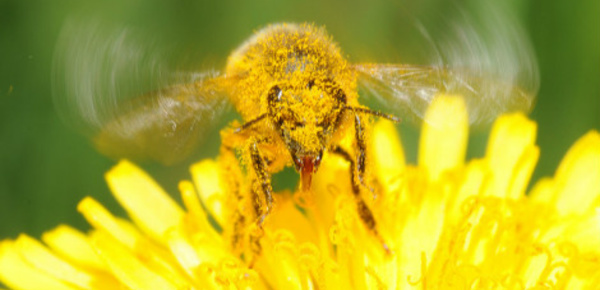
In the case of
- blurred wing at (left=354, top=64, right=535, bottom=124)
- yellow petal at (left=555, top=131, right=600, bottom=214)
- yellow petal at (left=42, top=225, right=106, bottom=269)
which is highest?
yellow petal at (left=555, top=131, right=600, bottom=214)

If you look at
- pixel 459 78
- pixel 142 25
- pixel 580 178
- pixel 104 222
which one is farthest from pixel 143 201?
pixel 580 178

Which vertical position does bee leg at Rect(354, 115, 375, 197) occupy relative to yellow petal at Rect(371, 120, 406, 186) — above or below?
below

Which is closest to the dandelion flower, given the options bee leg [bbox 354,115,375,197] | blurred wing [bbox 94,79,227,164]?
bee leg [bbox 354,115,375,197]

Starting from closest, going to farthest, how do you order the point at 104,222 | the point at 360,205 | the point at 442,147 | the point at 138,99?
the point at 138,99
the point at 360,205
the point at 104,222
the point at 442,147

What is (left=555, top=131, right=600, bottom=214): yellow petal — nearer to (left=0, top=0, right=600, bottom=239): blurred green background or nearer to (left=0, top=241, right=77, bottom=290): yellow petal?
(left=0, top=0, right=600, bottom=239): blurred green background

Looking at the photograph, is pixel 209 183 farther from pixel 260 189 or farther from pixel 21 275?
pixel 260 189

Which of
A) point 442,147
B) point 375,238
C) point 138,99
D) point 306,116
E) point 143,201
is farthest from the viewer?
point 442,147
